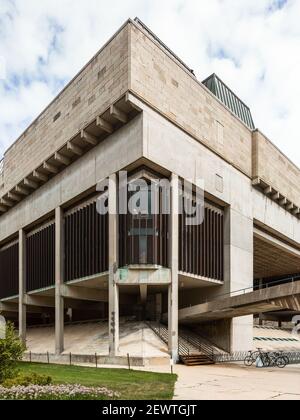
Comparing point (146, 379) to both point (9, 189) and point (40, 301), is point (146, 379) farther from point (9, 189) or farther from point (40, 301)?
point (9, 189)

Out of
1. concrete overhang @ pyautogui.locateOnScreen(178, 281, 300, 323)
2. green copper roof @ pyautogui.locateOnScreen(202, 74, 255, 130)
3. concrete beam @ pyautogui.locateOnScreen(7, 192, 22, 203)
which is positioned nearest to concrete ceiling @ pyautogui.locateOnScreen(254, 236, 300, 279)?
green copper roof @ pyautogui.locateOnScreen(202, 74, 255, 130)

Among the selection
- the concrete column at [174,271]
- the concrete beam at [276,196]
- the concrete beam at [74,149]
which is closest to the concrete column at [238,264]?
the concrete beam at [276,196]

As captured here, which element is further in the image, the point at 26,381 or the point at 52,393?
the point at 26,381

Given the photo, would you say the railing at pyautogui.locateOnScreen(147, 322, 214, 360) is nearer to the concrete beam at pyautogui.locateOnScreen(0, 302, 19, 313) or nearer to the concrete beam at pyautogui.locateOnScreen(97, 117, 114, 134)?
the concrete beam at pyautogui.locateOnScreen(97, 117, 114, 134)

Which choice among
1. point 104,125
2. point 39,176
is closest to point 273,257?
point 39,176

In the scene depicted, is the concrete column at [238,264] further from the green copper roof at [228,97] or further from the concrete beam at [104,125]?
the concrete beam at [104,125]

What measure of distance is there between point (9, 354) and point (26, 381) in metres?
1.02

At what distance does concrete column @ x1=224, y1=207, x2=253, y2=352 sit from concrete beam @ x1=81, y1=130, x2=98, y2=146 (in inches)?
504

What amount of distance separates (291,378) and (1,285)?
40.8 m

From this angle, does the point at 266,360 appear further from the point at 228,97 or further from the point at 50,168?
the point at 228,97

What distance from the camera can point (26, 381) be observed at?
14.0 m

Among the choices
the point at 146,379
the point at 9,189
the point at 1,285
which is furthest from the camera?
the point at 1,285

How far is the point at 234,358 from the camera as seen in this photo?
3625cm
